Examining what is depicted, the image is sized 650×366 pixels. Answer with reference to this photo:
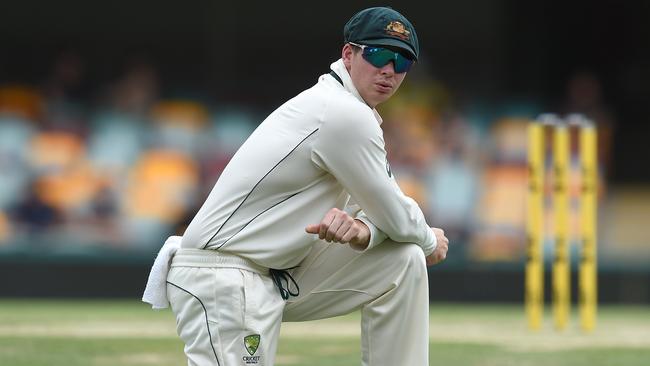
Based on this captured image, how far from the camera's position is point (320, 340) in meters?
7.25

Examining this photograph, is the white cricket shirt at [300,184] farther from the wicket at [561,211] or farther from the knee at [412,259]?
the wicket at [561,211]

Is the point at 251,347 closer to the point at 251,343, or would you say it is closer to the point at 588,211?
the point at 251,343

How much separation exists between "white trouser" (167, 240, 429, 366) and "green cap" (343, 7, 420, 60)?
608mm

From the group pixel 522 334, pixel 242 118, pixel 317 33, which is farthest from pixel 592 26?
pixel 522 334

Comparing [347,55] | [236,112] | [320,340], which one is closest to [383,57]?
[347,55]

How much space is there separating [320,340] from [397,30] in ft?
10.9

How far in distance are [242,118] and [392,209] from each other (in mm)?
8315

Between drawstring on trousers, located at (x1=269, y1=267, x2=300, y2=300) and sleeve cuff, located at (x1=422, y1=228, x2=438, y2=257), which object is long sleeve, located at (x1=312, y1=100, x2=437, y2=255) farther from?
drawstring on trousers, located at (x1=269, y1=267, x2=300, y2=300)

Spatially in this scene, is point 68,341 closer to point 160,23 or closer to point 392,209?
point 392,209

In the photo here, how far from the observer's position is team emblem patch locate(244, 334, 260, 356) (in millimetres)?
4027

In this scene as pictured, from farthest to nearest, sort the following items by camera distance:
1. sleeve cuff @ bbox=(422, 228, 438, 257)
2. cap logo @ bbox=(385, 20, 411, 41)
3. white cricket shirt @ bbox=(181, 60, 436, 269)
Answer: sleeve cuff @ bbox=(422, 228, 438, 257)
cap logo @ bbox=(385, 20, 411, 41)
white cricket shirt @ bbox=(181, 60, 436, 269)

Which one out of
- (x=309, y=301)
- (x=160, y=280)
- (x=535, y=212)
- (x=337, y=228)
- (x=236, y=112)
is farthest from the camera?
(x=236, y=112)

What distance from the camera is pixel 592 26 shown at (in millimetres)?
13070

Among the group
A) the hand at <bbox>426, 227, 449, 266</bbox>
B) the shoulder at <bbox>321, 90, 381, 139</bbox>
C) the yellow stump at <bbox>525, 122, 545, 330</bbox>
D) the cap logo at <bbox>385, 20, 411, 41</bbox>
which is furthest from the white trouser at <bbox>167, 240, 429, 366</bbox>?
the yellow stump at <bbox>525, 122, 545, 330</bbox>
